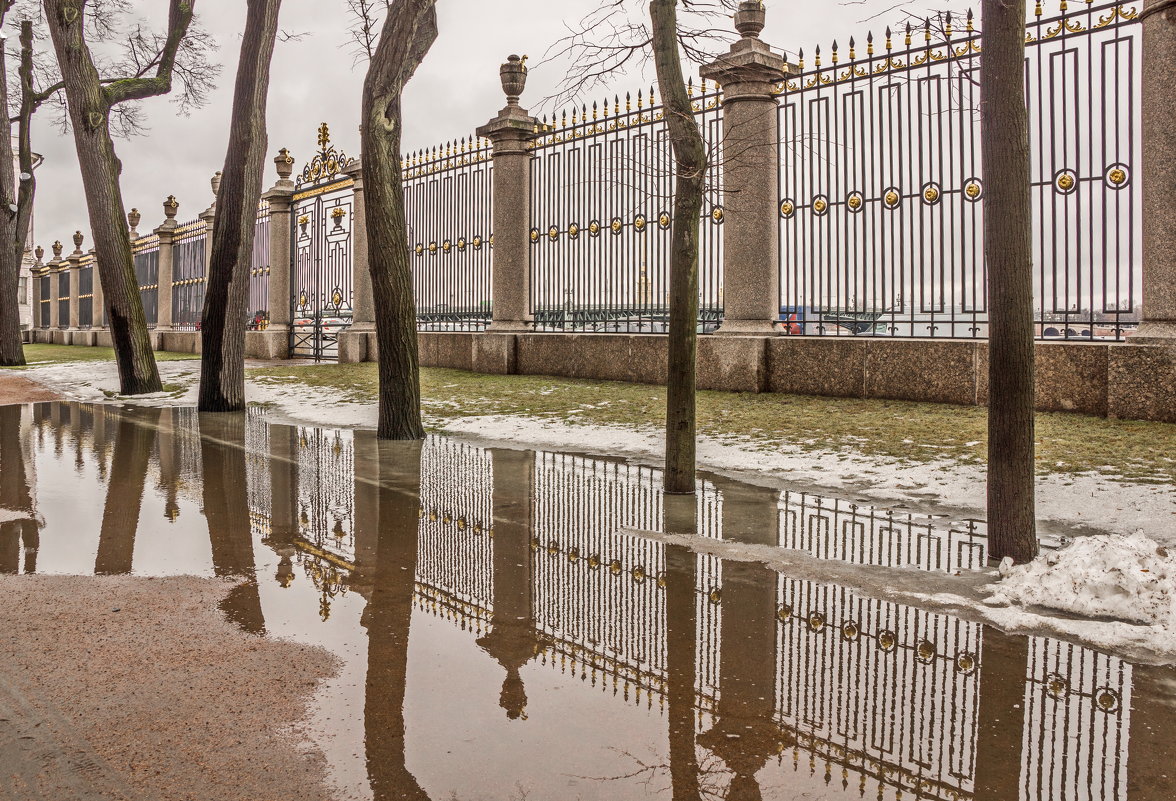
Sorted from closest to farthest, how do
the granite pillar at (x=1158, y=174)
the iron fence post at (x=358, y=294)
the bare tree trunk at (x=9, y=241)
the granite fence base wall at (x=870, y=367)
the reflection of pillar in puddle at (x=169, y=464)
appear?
the reflection of pillar in puddle at (x=169, y=464)
the granite pillar at (x=1158, y=174)
the granite fence base wall at (x=870, y=367)
the iron fence post at (x=358, y=294)
the bare tree trunk at (x=9, y=241)

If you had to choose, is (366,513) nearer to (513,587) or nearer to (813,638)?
(513,587)

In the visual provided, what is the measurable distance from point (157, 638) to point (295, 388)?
481 inches

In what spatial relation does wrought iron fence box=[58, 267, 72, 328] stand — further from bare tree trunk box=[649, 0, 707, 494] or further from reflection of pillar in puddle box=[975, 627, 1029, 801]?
reflection of pillar in puddle box=[975, 627, 1029, 801]

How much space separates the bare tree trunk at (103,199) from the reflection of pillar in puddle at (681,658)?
440 inches

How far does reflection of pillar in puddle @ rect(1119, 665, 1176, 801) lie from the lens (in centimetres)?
260

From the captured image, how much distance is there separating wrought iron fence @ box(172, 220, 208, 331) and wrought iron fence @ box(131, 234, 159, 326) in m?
1.03

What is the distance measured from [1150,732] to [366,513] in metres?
4.40

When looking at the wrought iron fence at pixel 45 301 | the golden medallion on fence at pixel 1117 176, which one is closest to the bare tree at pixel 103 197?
the golden medallion on fence at pixel 1117 176

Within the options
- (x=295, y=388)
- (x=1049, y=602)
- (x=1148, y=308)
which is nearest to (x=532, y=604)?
(x=1049, y=602)

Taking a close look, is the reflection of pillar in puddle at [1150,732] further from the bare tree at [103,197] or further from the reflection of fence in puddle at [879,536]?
the bare tree at [103,197]

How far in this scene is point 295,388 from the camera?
15.6 meters

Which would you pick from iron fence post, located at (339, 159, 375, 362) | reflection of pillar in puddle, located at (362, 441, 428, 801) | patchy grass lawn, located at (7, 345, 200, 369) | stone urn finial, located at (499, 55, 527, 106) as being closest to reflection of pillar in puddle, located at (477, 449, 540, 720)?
reflection of pillar in puddle, located at (362, 441, 428, 801)

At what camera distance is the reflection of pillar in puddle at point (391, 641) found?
2.64 metres

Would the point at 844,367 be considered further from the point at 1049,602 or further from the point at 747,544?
the point at 1049,602
